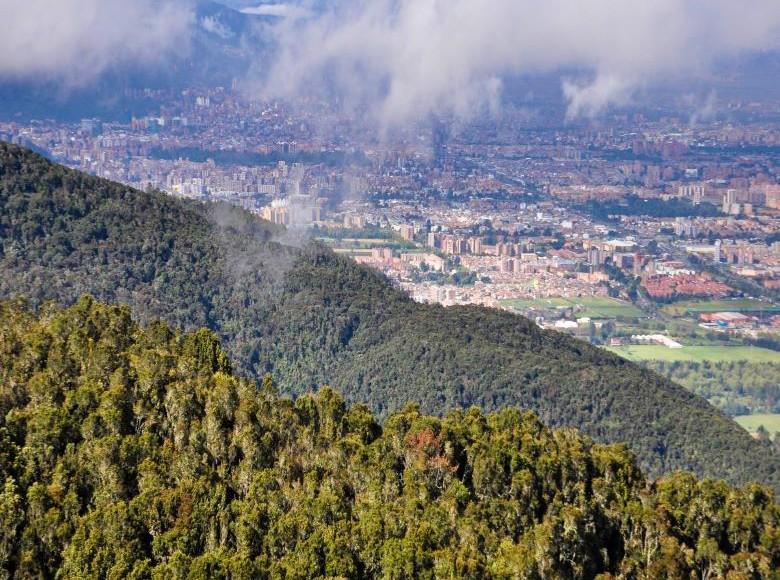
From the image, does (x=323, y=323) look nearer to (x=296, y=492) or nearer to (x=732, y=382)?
(x=732, y=382)

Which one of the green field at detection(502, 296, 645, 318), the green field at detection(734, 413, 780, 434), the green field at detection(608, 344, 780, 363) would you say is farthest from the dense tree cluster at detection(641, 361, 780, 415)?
the green field at detection(502, 296, 645, 318)

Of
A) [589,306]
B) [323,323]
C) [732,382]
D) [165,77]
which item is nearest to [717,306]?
[589,306]

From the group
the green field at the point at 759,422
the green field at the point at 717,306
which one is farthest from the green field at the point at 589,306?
the green field at the point at 759,422

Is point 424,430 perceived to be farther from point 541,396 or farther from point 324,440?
point 541,396

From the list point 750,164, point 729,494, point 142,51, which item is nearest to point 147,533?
point 729,494

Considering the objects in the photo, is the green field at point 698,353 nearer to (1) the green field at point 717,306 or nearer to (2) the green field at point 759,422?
(2) the green field at point 759,422

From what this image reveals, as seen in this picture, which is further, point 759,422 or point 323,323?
point 759,422
